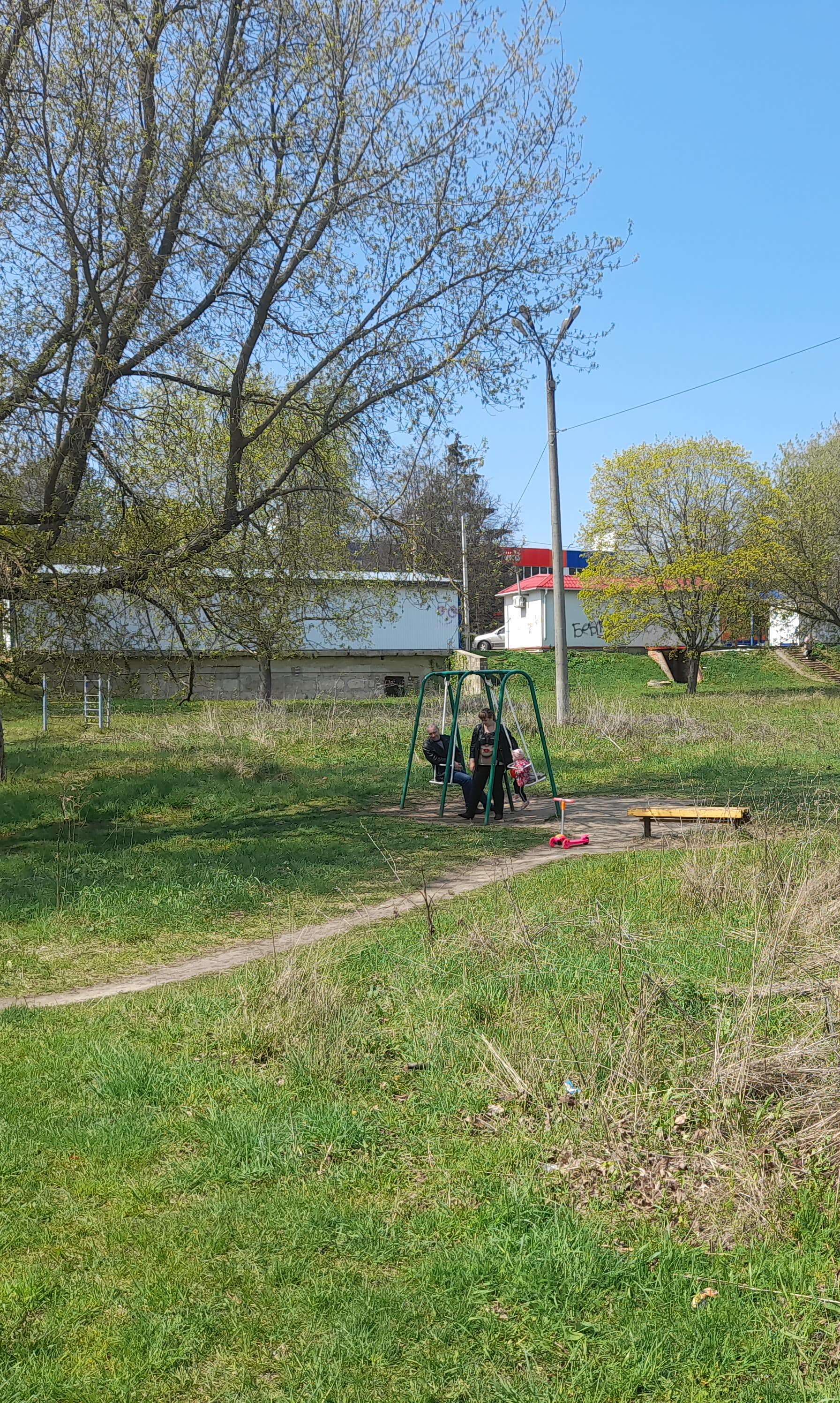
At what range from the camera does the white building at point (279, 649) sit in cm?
1279

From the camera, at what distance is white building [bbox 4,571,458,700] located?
42.0 feet

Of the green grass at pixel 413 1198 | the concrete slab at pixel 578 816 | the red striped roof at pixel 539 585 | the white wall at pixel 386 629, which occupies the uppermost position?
the red striped roof at pixel 539 585

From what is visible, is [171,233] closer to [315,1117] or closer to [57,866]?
[57,866]

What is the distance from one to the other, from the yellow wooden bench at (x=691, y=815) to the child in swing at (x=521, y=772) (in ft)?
6.70

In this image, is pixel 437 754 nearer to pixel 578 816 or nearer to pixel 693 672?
pixel 578 816

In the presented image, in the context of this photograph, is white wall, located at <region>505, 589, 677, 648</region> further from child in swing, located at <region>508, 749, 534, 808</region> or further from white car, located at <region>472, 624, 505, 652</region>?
child in swing, located at <region>508, 749, 534, 808</region>

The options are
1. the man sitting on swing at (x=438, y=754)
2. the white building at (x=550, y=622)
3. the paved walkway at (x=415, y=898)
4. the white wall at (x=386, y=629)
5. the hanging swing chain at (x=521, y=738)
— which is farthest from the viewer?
the white building at (x=550, y=622)

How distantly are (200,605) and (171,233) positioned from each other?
4024mm

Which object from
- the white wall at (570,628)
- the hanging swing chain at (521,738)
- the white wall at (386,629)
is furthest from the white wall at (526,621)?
the hanging swing chain at (521,738)

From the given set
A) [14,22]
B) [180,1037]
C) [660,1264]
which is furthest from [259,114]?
[660,1264]

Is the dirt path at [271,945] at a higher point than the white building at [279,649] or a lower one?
lower

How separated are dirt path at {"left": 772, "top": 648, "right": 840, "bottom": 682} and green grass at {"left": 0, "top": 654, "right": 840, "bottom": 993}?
15.4 m

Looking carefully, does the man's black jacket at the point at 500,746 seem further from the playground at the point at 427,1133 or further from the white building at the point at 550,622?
the white building at the point at 550,622

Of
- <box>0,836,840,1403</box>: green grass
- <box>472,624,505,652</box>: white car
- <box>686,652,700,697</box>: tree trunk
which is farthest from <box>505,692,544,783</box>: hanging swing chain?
<box>472,624,505,652</box>: white car
